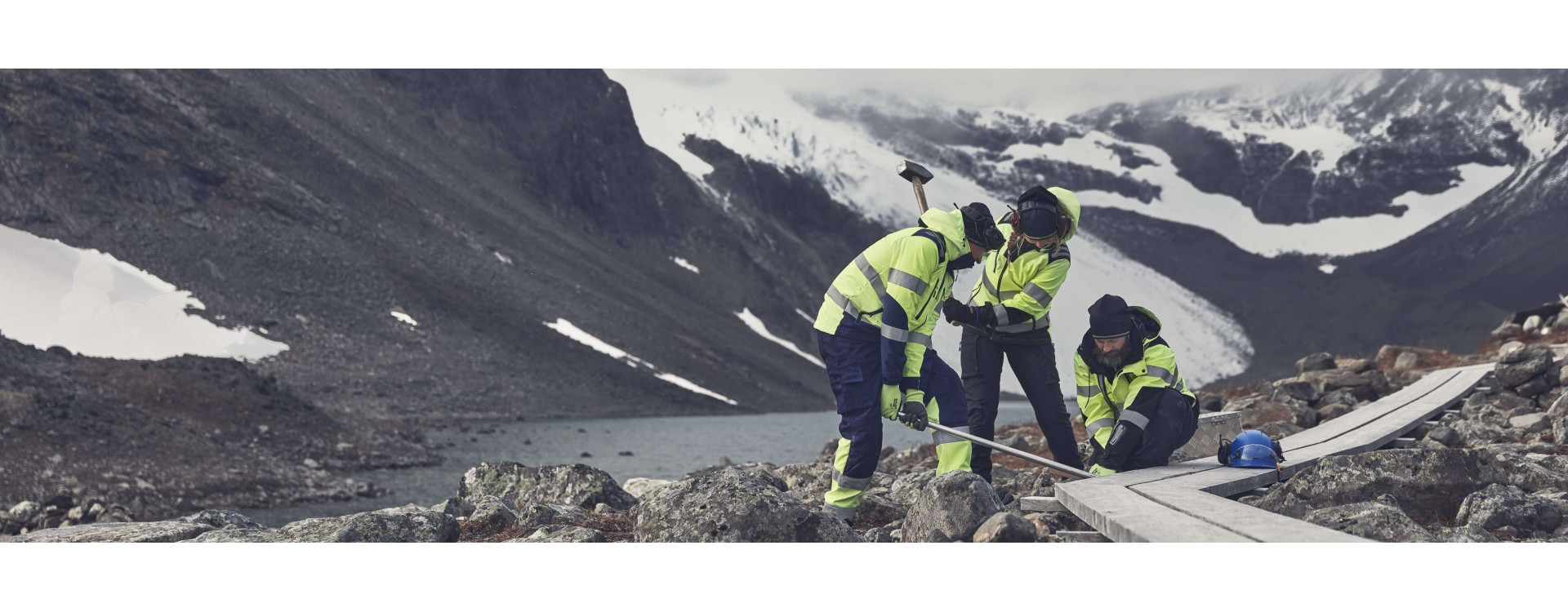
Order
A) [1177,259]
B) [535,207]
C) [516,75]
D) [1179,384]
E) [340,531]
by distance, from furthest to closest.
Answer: [1177,259], [516,75], [535,207], [1179,384], [340,531]

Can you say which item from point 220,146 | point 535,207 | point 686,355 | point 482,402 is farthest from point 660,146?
point 482,402

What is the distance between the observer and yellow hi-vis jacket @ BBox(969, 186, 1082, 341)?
23.5 feet

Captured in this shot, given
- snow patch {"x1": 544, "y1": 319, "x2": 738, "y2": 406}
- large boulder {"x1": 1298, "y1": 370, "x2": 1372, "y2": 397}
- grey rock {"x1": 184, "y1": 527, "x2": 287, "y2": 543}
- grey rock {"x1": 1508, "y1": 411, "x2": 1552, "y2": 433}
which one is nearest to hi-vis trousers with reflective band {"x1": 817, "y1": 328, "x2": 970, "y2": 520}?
grey rock {"x1": 184, "y1": 527, "x2": 287, "y2": 543}

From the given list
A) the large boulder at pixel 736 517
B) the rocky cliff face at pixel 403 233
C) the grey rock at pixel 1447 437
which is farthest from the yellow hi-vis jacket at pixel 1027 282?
the rocky cliff face at pixel 403 233

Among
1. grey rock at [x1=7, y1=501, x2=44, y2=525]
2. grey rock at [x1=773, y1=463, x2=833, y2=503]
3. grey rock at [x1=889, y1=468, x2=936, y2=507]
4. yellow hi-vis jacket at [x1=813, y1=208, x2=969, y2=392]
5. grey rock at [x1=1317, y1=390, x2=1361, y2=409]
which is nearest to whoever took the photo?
yellow hi-vis jacket at [x1=813, y1=208, x2=969, y2=392]

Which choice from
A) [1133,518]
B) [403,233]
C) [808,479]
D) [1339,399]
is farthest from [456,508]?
[403,233]

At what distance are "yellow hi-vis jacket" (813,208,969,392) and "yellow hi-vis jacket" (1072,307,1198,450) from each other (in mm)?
1334

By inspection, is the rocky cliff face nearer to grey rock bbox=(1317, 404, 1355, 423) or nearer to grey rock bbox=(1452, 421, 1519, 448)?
grey rock bbox=(1317, 404, 1355, 423)

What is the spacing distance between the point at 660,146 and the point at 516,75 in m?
55.5

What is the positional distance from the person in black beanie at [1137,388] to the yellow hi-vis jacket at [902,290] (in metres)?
1.33

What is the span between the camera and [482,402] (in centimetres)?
5288

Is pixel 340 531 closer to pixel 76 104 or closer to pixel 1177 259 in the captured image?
pixel 76 104

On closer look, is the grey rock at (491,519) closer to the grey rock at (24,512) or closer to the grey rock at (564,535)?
the grey rock at (564,535)

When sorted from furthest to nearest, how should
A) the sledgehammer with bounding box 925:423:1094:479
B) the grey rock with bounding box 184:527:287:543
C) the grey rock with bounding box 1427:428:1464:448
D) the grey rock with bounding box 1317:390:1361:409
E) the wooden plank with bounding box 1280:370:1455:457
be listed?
the grey rock with bounding box 1317:390:1361:409
the grey rock with bounding box 1427:428:1464:448
the wooden plank with bounding box 1280:370:1455:457
the sledgehammer with bounding box 925:423:1094:479
the grey rock with bounding box 184:527:287:543
